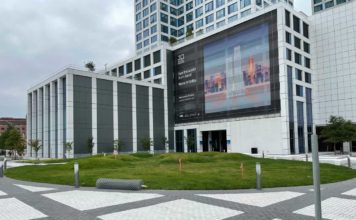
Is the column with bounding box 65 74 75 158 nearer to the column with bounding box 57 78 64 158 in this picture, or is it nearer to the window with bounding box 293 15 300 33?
the column with bounding box 57 78 64 158

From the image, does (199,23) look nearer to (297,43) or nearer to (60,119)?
(297,43)

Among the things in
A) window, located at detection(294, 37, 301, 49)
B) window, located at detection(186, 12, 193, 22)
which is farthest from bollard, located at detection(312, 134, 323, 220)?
window, located at detection(186, 12, 193, 22)

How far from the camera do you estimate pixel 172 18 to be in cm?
9925

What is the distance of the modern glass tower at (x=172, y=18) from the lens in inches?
3398

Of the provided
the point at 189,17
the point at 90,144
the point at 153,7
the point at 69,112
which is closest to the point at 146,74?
the point at 189,17

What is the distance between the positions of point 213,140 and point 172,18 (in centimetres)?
4619

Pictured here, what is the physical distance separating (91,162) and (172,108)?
1897 inches

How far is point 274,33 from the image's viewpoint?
184ft

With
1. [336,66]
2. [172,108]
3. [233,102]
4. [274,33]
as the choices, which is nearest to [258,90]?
[233,102]

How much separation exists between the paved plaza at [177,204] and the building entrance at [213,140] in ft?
180

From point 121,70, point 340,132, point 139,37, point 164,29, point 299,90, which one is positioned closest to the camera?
point 340,132

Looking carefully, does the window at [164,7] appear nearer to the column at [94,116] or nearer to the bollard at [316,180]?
the column at [94,116]

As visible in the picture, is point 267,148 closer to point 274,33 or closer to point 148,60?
point 274,33

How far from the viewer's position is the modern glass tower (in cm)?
8631
